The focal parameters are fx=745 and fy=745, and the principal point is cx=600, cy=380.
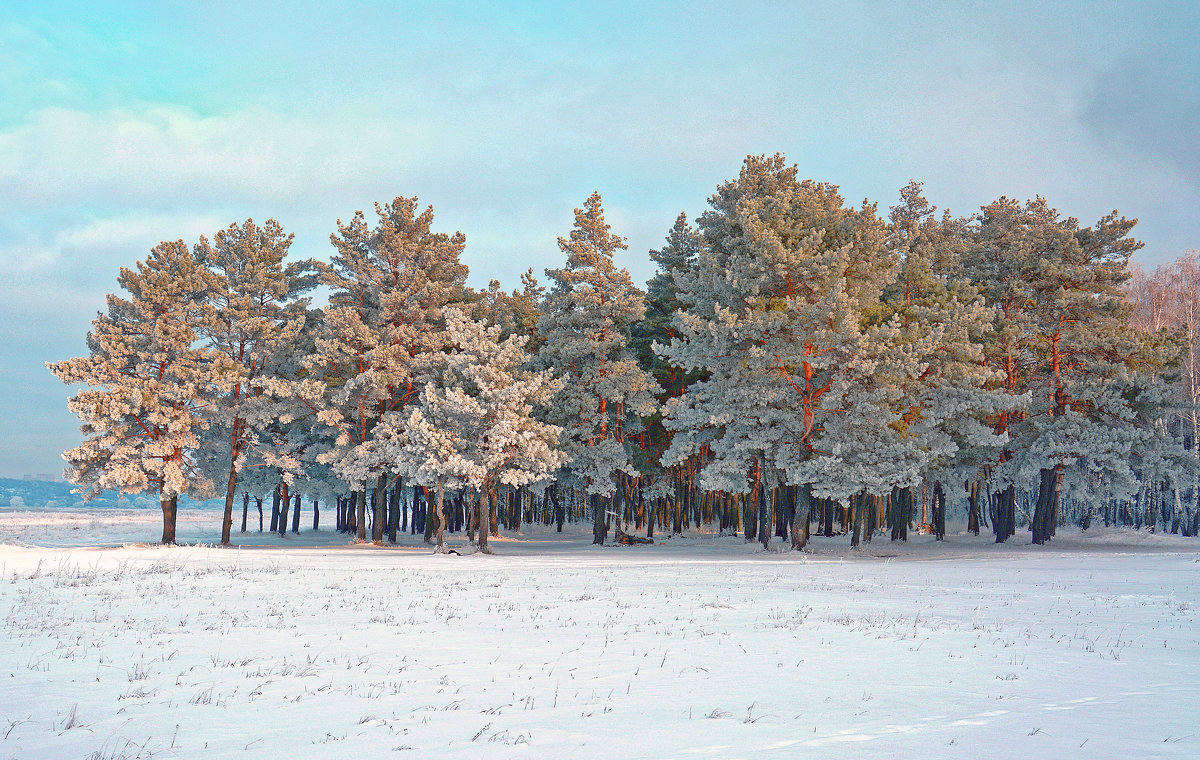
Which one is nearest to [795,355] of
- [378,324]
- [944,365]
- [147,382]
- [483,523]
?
[944,365]

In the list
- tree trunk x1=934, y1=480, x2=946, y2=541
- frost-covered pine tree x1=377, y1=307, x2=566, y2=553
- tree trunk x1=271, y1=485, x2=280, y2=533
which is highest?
frost-covered pine tree x1=377, y1=307, x2=566, y2=553

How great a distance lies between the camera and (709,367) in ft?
114

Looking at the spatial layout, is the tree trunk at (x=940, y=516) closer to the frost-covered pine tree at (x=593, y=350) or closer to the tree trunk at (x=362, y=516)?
the frost-covered pine tree at (x=593, y=350)

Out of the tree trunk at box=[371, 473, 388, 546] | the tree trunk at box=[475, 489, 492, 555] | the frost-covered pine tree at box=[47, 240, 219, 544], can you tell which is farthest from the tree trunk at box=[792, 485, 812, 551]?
the frost-covered pine tree at box=[47, 240, 219, 544]

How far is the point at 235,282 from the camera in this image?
4228 centimetres

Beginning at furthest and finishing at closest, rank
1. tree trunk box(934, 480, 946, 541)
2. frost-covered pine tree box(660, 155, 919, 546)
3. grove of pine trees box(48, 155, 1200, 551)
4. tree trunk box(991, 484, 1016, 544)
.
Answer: tree trunk box(934, 480, 946, 541) < tree trunk box(991, 484, 1016, 544) < grove of pine trees box(48, 155, 1200, 551) < frost-covered pine tree box(660, 155, 919, 546)

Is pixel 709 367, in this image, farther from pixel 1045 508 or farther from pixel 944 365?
pixel 1045 508

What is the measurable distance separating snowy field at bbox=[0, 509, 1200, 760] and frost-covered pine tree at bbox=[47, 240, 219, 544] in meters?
20.4

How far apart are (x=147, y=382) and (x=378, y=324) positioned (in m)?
11.6

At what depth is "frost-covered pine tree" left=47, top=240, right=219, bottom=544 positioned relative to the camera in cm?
3644

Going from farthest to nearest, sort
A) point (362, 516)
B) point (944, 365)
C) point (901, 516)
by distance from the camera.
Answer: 1. point (901, 516)
2. point (362, 516)
3. point (944, 365)

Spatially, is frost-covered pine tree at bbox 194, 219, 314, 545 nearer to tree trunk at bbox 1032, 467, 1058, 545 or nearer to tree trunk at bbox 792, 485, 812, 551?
tree trunk at bbox 792, 485, 812, 551

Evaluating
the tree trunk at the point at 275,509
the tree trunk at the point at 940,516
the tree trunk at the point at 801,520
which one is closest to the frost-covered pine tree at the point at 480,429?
the tree trunk at the point at 801,520

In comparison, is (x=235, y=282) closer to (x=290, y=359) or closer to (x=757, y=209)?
(x=290, y=359)
